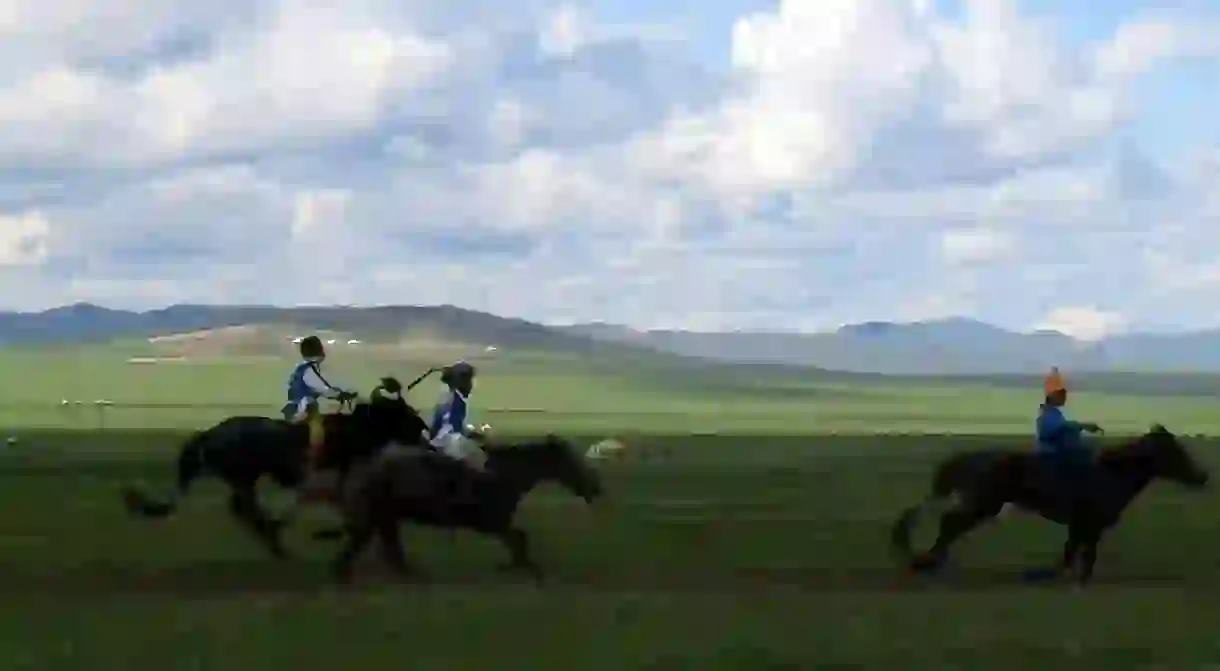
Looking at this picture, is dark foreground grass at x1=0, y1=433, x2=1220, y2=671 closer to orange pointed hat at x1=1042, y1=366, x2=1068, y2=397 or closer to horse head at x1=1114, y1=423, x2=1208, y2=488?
horse head at x1=1114, y1=423, x2=1208, y2=488

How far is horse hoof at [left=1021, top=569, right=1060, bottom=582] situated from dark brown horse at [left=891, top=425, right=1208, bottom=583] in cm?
2

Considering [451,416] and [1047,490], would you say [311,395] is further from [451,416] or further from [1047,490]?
[1047,490]

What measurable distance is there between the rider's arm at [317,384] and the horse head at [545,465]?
1812 millimetres

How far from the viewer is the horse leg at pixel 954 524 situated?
18.3m

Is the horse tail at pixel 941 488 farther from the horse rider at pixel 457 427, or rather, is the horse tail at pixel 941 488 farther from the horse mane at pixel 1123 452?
the horse rider at pixel 457 427

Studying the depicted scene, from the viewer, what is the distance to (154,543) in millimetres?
21531

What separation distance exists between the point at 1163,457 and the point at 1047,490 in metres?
1.09

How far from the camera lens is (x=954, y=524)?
18438 mm

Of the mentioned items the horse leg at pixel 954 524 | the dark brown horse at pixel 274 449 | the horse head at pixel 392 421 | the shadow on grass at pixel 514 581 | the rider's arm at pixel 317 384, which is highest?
the rider's arm at pixel 317 384

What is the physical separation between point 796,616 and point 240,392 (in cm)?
12062

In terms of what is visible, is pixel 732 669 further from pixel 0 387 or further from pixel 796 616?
pixel 0 387

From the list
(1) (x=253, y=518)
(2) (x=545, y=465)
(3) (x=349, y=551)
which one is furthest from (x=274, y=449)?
(2) (x=545, y=465)

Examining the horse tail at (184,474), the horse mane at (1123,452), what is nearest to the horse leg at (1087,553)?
the horse mane at (1123,452)

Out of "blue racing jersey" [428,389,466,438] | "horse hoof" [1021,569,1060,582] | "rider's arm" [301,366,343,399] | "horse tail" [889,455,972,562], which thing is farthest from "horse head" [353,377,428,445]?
"horse hoof" [1021,569,1060,582]
